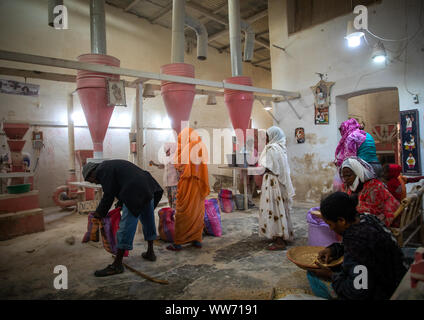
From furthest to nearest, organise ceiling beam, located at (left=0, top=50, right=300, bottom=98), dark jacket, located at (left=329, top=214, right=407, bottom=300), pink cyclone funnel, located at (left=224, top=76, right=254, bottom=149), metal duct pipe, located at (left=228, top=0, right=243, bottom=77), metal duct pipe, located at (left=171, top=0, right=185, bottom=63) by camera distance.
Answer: metal duct pipe, located at (left=228, top=0, right=243, bottom=77) → pink cyclone funnel, located at (left=224, top=76, right=254, bottom=149) → metal duct pipe, located at (left=171, top=0, right=185, bottom=63) → ceiling beam, located at (left=0, top=50, right=300, bottom=98) → dark jacket, located at (left=329, top=214, right=407, bottom=300)

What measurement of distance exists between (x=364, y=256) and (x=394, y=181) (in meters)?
2.81

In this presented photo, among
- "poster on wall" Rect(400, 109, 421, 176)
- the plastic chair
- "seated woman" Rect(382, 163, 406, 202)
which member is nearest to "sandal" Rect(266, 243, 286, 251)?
the plastic chair

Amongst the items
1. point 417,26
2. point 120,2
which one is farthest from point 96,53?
point 417,26

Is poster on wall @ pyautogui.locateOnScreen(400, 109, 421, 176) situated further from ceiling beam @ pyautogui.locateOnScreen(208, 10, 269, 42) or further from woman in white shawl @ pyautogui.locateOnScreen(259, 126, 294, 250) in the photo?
ceiling beam @ pyautogui.locateOnScreen(208, 10, 269, 42)

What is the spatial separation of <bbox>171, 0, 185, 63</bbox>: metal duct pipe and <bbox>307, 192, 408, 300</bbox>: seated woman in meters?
3.77

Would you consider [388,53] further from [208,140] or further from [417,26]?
[208,140]

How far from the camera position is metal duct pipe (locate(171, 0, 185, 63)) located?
4609 millimetres

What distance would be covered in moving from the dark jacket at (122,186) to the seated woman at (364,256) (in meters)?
2.03

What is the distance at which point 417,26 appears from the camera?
4750 millimetres

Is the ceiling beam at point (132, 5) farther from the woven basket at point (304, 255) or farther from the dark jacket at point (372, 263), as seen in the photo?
the dark jacket at point (372, 263)

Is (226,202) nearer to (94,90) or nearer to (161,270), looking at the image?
(161,270)

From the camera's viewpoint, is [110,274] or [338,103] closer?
[110,274]
